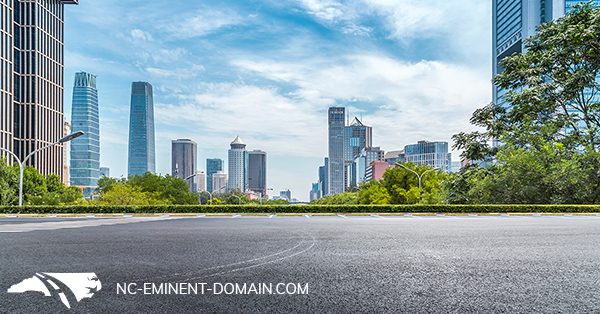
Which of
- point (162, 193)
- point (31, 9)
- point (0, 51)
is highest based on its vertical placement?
point (31, 9)

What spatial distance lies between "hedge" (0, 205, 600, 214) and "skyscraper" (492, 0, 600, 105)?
5146 cm

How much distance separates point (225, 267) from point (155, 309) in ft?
7.09

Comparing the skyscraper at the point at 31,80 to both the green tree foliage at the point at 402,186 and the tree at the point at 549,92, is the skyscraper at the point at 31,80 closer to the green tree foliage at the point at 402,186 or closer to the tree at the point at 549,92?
the green tree foliage at the point at 402,186

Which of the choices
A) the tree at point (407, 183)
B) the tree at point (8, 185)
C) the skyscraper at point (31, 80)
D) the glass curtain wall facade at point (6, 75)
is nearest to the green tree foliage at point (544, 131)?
the tree at point (407, 183)

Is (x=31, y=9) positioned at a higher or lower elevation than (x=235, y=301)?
higher

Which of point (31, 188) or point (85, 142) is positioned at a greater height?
point (85, 142)

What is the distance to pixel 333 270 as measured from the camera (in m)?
6.89

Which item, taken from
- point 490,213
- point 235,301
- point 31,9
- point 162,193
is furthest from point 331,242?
point 31,9

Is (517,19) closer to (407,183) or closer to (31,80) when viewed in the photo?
(407,183)

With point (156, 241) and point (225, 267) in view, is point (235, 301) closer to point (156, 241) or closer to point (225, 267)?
point (225, 267)

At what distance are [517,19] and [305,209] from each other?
94622mm

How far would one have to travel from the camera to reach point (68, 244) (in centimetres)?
990

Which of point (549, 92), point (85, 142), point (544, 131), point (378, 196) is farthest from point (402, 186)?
point (85, 142)

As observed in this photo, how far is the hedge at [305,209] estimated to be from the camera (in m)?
27.4
